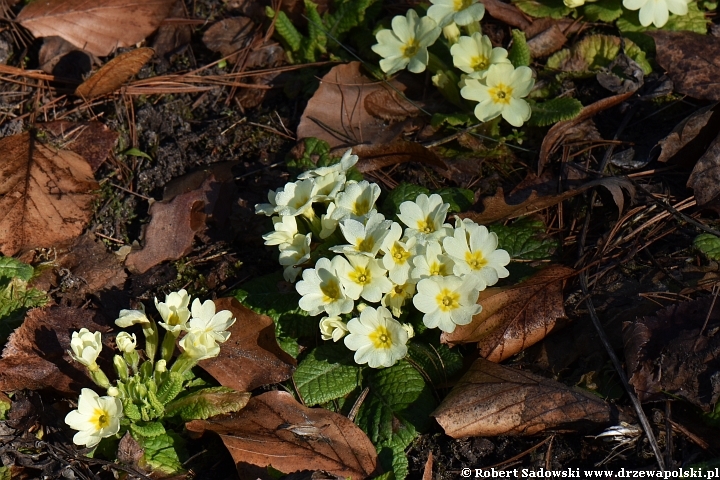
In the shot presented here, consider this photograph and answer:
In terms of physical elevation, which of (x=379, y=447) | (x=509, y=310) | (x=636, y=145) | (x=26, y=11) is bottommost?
(x=379, y=447)

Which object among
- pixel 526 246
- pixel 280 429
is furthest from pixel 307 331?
pixel 526 246

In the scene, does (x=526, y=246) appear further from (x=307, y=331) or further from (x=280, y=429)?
(x=280, y=429)

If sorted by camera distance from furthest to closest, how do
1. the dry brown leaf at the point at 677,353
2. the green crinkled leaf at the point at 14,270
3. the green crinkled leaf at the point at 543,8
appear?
the green crinkled leaf at the point at 543,8 → the green crinkled leaf at the point at 14,270 → the dry brown leaf at the point at 677,353

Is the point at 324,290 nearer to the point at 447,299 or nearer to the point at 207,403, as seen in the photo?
the point at 447,299

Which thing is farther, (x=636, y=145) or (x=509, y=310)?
(x=636, y=145)

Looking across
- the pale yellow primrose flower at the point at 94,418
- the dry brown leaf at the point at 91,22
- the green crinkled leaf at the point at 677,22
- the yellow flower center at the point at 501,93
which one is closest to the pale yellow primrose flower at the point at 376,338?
the pale yellow primrose flower at the point at 94,418

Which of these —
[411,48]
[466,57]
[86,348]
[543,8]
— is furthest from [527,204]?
[86,348]

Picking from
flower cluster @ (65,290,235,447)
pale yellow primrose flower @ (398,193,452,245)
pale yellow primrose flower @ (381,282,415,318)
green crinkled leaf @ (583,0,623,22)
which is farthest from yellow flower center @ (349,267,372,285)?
green crinkled leaf @ (583,0,623,22)

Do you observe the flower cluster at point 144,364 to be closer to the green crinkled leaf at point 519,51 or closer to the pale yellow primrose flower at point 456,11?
the pale yellow primrose flower at point 456,11
